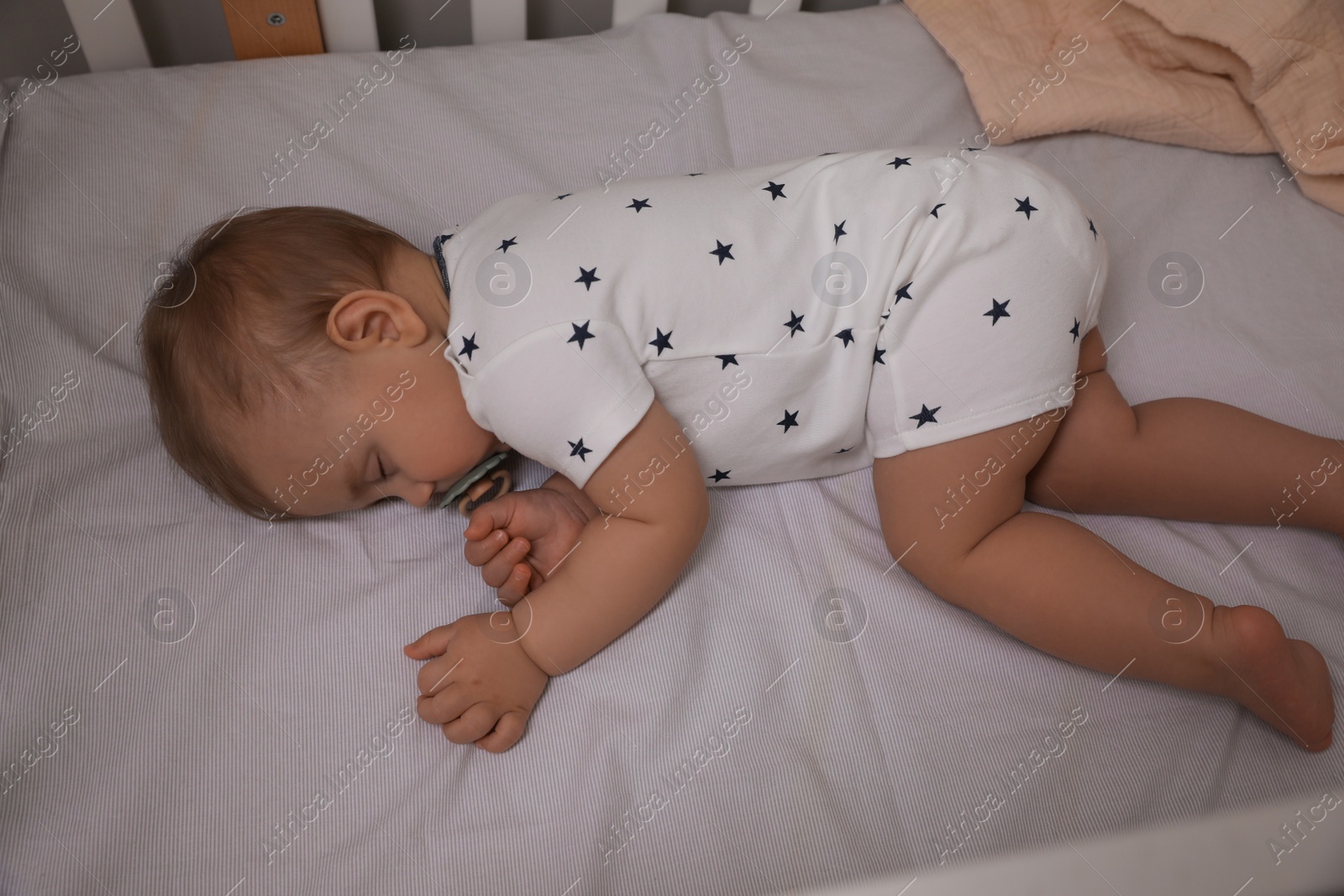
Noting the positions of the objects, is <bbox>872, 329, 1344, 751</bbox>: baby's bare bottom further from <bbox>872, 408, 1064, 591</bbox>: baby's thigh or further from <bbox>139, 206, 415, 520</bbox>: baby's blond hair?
<bbox>139, 206, 415, 520</bbox>: baby's blond hair

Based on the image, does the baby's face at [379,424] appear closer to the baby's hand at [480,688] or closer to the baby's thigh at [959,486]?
the baby's hand at [480,688]

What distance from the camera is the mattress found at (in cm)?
92

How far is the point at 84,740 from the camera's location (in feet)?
3.07

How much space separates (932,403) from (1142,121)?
2.16 feet

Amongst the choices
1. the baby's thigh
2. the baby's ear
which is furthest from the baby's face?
the baby's thigh

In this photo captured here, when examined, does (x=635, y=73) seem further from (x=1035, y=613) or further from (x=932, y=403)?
(x=1035, y=613)

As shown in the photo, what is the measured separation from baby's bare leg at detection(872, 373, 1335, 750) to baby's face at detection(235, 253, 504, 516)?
463 millimetres

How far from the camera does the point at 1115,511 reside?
43.5 inches

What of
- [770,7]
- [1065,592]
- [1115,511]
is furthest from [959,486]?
[770,7]

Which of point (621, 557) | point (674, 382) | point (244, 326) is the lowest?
point (621, 557)

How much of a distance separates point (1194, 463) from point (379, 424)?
2.80 feet

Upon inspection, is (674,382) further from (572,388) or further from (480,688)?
(480,688)

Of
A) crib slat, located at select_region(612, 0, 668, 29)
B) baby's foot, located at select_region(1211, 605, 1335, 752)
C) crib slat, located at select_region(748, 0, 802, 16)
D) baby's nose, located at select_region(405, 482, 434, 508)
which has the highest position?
crib slat, located at select_region(612, 0, 668, 29)

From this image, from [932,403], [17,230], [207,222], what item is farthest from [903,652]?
[17,230]
